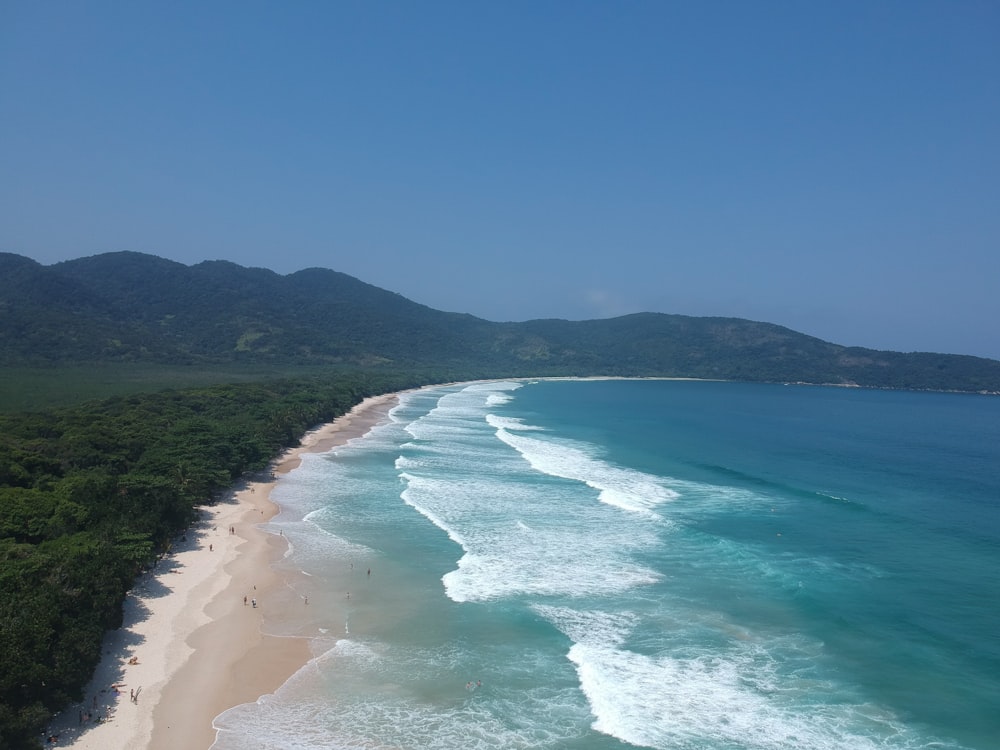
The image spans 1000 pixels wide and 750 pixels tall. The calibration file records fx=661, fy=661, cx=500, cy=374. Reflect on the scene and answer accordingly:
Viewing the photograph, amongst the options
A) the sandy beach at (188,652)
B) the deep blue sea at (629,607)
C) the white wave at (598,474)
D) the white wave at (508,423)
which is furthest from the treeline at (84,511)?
the white wave at (508,423)

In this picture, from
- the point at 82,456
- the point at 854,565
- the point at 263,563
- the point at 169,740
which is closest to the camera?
the point at 169,740

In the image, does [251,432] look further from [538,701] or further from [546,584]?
[538,701]

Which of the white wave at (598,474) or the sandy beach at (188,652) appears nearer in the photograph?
the sandy beach at (188,652)

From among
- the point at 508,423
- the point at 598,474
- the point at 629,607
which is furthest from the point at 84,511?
the point at 508,423

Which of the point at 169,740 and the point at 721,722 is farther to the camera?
the point at 721,722

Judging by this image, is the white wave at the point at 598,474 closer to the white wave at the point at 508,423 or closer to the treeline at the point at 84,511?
the white wave at the point at 508,423

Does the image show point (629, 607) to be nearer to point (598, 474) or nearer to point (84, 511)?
point (84, 511)

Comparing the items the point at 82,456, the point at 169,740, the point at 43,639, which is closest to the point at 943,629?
the point at 169,740

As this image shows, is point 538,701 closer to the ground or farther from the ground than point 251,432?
closer to the ground
